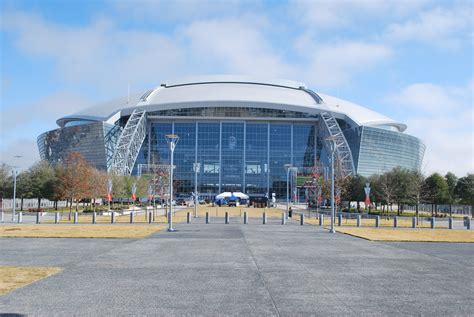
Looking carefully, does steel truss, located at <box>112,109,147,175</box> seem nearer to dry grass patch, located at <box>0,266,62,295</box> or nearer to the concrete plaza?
the concrete plaza

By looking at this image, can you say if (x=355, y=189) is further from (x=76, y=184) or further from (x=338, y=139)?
(x=338, y=139)

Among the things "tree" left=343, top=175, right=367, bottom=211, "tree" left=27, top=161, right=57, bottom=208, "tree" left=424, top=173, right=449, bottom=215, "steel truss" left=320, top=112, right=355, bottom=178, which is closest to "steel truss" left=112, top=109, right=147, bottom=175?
"tree" left=27, top=161, right=57, bottom=208

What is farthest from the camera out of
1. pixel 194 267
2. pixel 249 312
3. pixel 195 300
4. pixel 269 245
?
pixel 269 245

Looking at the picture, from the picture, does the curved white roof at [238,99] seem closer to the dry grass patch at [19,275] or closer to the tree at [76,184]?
the tree at [76,184]

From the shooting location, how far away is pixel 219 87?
136750mm

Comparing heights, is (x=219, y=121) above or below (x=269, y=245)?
above

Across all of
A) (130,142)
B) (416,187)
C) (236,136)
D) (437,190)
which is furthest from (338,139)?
(416,187)

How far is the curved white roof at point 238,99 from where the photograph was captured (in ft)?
416

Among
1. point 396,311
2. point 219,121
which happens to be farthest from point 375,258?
point 219,121

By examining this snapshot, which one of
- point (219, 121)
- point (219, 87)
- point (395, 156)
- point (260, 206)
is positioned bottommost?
point (260, 206)

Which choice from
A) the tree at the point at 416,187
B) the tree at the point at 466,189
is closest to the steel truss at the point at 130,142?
the tree at the point at 416,187

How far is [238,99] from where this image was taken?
417 feet

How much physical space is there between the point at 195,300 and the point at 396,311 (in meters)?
4.05

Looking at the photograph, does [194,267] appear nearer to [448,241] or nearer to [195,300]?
[195,300]
